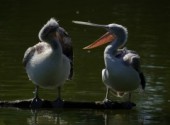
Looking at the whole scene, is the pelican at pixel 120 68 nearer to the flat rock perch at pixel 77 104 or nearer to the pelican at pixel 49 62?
the flat rock perch at pixel 77 104

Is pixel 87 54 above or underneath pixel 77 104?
underneath

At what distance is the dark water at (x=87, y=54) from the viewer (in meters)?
12.9

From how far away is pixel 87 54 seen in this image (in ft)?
63.4

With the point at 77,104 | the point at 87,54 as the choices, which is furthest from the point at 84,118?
the point at 87,54

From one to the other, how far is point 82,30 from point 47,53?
1102 centimetres

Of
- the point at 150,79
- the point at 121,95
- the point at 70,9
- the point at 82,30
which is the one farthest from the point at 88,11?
the point at 121,95

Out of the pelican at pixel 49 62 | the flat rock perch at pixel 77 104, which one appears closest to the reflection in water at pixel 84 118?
the flat rock perch at pixel 77 104

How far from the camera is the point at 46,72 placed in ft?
41.7

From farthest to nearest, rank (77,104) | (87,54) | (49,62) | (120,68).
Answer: (87,54), (120,68), (77,104), (49,62)

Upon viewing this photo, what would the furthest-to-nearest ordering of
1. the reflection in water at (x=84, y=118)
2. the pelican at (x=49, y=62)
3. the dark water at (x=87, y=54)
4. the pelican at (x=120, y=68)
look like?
the pelican at (x=120, y=68) < the dark water at (x=87, y=54) < the pelican at (x=49, y=62) < the reflection in water at (x=84, y=118)

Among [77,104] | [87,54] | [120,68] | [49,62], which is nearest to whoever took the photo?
[49,62]

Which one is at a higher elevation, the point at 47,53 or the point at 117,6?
the point at 47,53

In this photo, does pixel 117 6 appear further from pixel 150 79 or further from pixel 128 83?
pixel 128 83

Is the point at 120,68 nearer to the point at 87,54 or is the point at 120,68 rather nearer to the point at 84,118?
the point at 84,118
